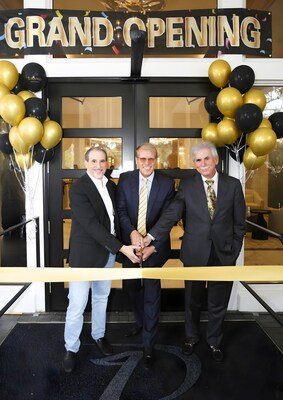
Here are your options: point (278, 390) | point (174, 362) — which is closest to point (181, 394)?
point (174, 362)

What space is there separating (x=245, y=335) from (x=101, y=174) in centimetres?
186

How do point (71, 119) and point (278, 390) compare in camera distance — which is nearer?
point (278, 390)

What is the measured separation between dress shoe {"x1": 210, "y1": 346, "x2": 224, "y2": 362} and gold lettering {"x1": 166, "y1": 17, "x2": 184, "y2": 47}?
2660 mm

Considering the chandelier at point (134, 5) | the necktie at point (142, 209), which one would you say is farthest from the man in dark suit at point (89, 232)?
the chandelier at point (134, 5)

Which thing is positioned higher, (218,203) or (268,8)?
(268,8)

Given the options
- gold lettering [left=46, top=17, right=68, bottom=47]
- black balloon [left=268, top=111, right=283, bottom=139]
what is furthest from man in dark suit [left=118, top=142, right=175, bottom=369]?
gold lettering [left=46, top=17, right=68, bottom=47]

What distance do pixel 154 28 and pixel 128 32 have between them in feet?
0.81

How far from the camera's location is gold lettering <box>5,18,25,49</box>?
298 cm

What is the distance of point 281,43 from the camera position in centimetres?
323

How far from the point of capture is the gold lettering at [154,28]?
3018mm

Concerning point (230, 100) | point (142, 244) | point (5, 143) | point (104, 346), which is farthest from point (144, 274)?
point (5, 143)

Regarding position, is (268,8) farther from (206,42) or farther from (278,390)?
(278,390)

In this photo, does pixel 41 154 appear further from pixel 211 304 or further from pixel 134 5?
pixel 211 304

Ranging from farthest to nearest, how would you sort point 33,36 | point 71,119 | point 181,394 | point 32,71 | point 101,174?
point 71,119
point 33,36
point 32,71
point 101,174
point 181,394
